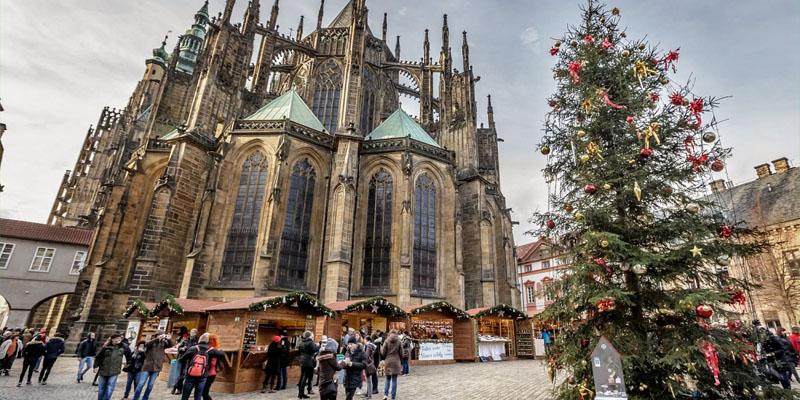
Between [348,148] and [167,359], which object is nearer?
[167,359]

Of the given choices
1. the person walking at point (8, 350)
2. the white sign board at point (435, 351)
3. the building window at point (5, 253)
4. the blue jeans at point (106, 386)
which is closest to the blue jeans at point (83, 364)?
the person walking at point (8, 350)

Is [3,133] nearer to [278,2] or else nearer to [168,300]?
[168,300]

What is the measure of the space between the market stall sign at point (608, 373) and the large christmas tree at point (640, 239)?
19.4 inches

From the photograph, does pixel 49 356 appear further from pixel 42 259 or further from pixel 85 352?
pixel 42 259

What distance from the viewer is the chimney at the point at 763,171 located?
2583 cm

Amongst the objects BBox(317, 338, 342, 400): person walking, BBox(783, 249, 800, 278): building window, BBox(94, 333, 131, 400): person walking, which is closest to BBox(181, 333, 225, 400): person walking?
BBox(94, 333, 131, 400): person walking

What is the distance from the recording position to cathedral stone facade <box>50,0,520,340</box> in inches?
663

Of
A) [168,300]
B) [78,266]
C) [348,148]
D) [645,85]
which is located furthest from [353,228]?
[78,266]

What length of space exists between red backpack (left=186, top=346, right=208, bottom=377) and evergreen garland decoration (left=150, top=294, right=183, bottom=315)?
623 centimetres

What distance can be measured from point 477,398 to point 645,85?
21.7ft

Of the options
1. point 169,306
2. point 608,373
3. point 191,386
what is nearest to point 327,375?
point 191,386

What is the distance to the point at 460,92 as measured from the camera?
27.2 metres

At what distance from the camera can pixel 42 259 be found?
2552 centimetres

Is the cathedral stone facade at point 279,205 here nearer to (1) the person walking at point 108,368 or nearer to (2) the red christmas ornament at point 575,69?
(1) the person walking at point 108,368
